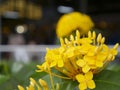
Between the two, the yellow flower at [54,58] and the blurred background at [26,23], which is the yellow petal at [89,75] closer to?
the yellow flower at [54,58]

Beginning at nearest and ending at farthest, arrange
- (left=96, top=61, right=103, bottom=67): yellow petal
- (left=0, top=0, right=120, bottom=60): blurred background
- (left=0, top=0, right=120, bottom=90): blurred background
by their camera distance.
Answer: (left=96, top=61, right=103, bottom=67): yellow petal, (left=0, top=0, right=120, bottom=90): blurred background, (left=0, top=0, right=120, bottom=60): blurred background

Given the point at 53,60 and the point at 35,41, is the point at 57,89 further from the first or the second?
the point at 35,41

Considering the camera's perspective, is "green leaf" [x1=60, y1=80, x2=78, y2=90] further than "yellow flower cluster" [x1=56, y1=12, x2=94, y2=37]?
No

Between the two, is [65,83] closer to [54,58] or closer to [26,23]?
[54,58]

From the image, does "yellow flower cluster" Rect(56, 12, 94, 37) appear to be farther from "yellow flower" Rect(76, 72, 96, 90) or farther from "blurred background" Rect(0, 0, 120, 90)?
"blurred background" Rect(0, 0, 120, 90)

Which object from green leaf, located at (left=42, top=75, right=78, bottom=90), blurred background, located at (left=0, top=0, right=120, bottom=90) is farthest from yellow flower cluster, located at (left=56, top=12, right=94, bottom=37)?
blurred background, located at (left=0, top=0, right=120, bottom=90)

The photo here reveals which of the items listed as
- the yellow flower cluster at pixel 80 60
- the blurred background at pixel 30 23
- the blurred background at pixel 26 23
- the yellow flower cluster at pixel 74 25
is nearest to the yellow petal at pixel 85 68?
the yellow flower cluster at pixel 80 60
